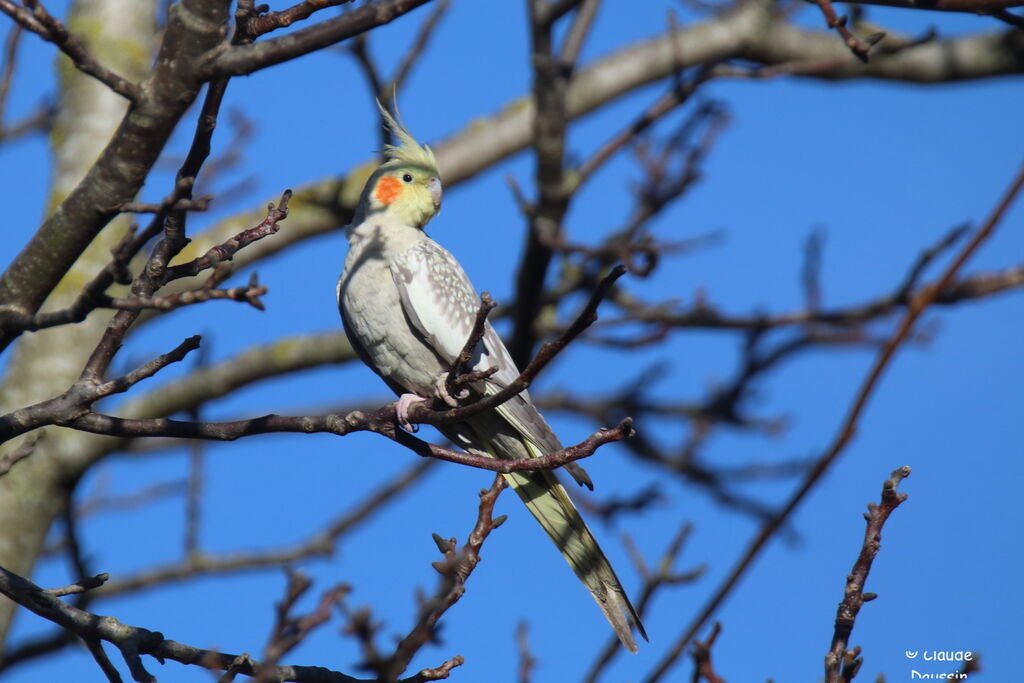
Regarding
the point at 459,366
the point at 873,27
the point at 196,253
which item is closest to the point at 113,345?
the point at 459,366

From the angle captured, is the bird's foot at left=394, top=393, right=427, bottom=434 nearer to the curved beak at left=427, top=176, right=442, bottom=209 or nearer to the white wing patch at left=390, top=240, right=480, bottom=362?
the white wing patch at left=390, top=240, right=480, bottom=362

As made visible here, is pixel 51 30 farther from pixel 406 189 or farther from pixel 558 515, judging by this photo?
pixel 406 189

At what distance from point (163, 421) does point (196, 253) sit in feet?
14.7

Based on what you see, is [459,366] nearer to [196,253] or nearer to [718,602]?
[718,602]

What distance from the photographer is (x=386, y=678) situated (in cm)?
199

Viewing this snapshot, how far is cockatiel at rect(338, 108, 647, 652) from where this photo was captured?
4.17m

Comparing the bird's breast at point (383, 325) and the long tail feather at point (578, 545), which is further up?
the bird's breast at point (383, 325)

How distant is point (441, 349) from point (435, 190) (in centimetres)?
120

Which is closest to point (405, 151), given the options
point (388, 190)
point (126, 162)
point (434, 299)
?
point (388, 190)

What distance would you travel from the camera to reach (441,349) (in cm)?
443

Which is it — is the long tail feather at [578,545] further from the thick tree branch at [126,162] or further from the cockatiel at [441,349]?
the thick tree branch at [126,162]

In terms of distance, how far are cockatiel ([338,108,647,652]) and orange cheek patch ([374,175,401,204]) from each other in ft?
0.87

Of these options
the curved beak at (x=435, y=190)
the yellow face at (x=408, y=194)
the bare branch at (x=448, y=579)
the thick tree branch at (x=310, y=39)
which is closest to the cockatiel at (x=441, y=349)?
the yellow face at (x=408, y=194)

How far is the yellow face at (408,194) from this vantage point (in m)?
5.22
